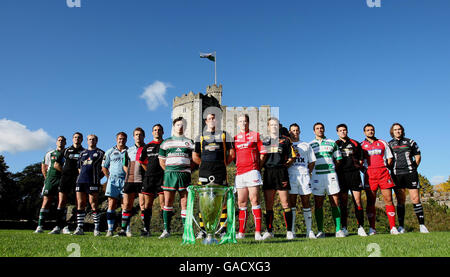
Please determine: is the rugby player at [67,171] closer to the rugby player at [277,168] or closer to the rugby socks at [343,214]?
the rugby player at [277,168]

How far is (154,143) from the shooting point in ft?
22.5

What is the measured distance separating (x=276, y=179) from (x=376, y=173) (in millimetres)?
2709

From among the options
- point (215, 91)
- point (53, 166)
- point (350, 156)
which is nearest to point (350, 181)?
point (350, 156)

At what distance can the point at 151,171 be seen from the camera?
6773 millimetres

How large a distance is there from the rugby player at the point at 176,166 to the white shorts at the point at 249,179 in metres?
1.12

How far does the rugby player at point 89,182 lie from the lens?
729cm

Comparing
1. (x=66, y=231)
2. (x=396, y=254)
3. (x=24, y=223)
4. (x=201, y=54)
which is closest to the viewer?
(x=396, y=254)

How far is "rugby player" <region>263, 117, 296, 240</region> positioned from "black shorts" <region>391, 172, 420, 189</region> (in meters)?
3.25

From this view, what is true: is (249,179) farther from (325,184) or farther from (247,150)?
(325,184)

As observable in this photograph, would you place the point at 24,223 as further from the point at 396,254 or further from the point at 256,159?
the point at 396,254

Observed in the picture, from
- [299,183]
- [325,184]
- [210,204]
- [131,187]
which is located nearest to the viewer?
[210,204]

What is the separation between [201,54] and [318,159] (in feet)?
195

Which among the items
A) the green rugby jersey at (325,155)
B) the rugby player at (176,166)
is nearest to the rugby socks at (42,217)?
the rugby player at (176,166)
